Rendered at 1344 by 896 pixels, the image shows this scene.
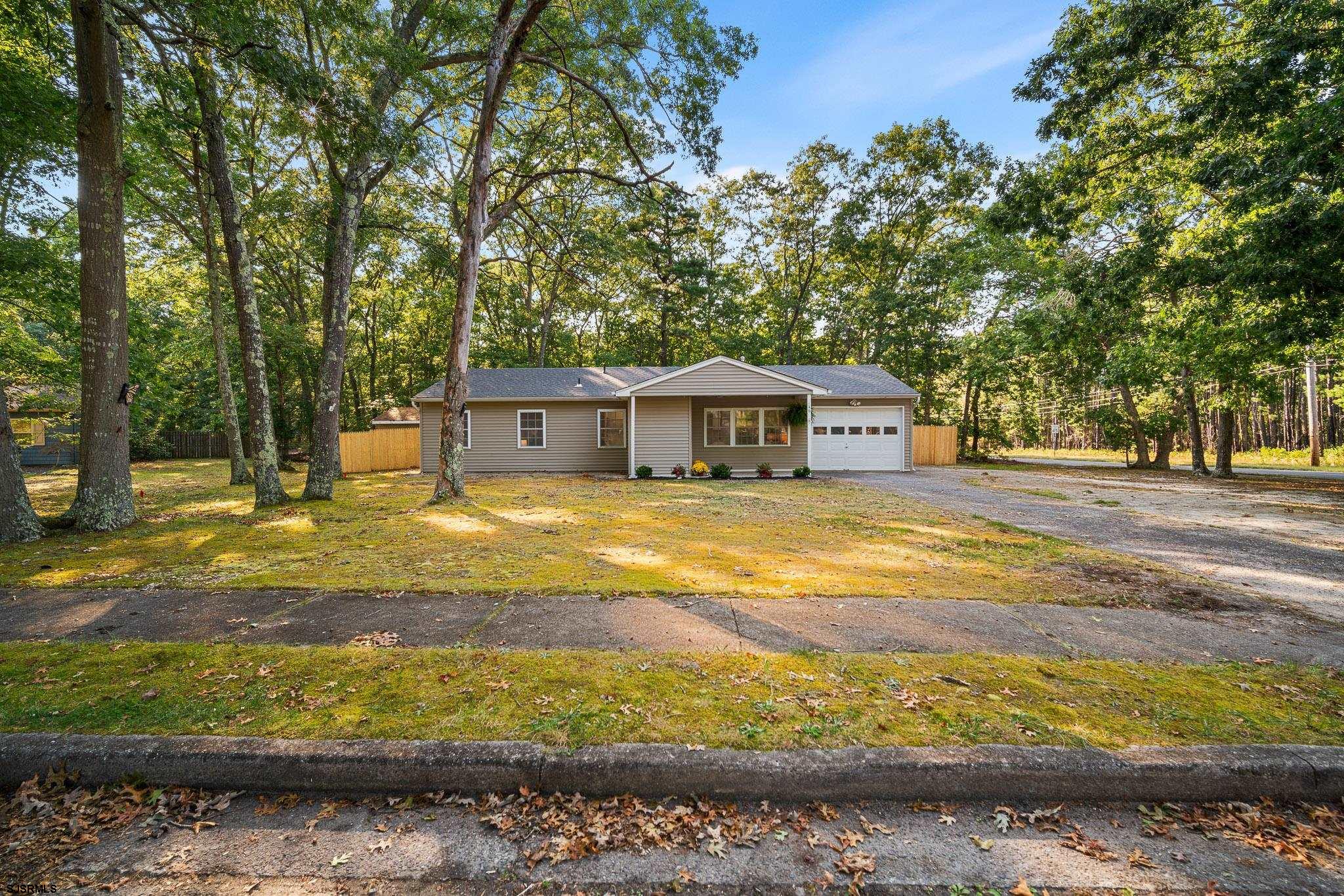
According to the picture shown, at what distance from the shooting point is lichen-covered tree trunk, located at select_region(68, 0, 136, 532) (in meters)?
6.50

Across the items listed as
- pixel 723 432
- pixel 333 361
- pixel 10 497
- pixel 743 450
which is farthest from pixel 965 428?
pixel 10 497

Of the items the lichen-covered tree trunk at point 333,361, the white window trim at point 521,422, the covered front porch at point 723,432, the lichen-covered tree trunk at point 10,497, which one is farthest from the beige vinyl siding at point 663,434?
the lichen-covered tree trunk at point 10,497

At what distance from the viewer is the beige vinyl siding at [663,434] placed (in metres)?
16.1

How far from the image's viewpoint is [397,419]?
73.3 ft

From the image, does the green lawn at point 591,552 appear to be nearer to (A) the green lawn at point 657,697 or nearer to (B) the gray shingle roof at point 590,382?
(A) the green lawn at point 657,697

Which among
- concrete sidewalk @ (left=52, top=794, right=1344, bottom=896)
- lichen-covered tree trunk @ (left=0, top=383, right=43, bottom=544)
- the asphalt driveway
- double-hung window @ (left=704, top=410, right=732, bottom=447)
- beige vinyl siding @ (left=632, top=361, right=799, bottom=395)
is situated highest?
beige vinyl siding @ (left=632, top=361, right=799, bottom=395)

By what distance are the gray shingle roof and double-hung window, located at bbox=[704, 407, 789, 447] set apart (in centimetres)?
238

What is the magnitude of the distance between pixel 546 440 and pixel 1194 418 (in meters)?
22.1

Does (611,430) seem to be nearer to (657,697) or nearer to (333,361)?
(333,361)

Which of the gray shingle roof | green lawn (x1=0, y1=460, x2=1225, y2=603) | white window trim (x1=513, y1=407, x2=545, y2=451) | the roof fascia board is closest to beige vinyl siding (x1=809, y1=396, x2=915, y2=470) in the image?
the gray shingle roof

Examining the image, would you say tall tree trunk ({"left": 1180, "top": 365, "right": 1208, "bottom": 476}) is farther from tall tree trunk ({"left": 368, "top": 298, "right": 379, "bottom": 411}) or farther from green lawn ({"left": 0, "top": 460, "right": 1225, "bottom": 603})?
tall tree trunk ({"left": 368, "top": 298, "right": 379, "bottom": 411})

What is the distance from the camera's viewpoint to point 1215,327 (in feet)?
44.8

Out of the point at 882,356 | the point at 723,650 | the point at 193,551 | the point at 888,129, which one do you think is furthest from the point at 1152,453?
the point at 193,551

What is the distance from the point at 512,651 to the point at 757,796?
1755 millimetres
